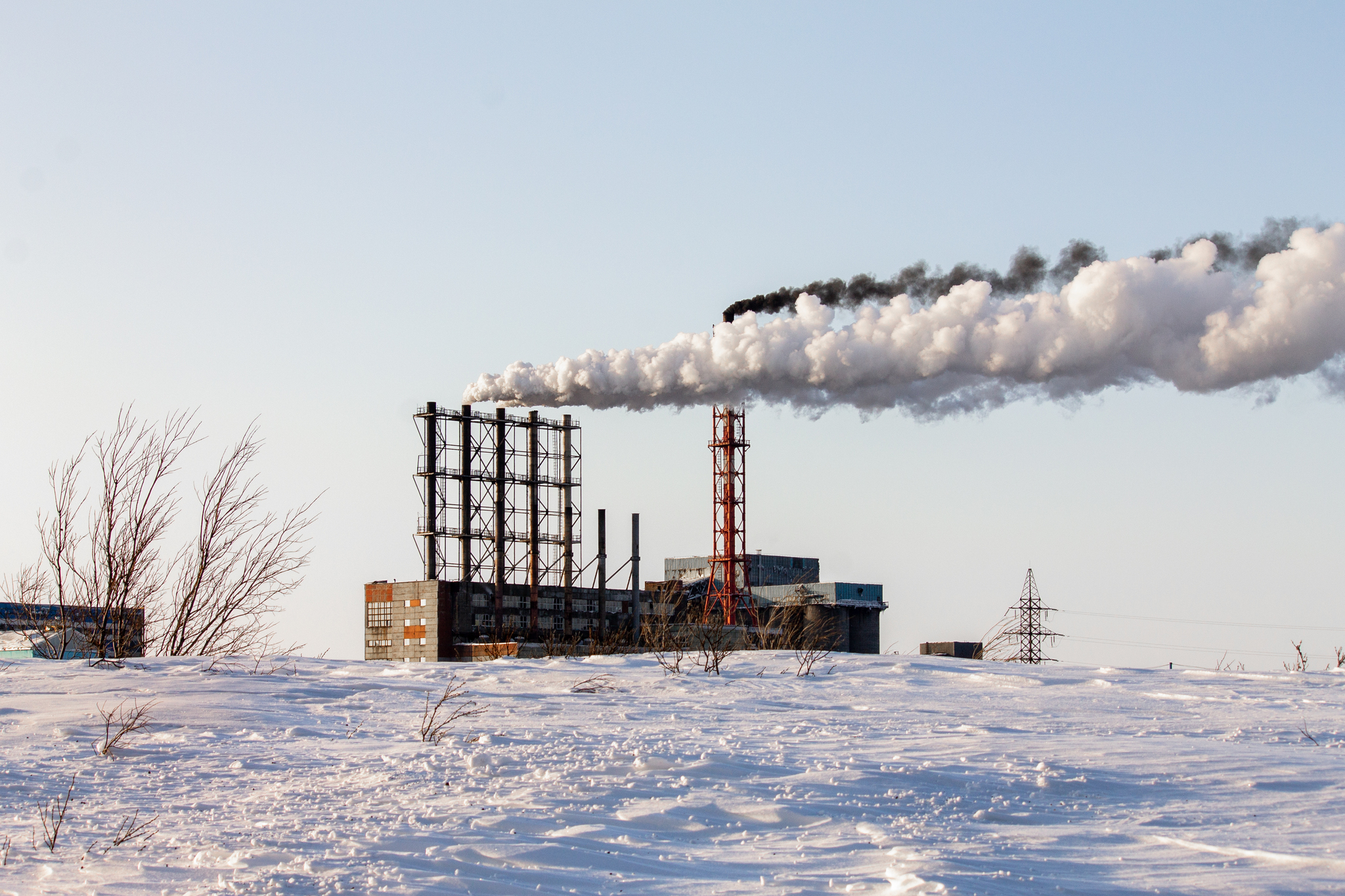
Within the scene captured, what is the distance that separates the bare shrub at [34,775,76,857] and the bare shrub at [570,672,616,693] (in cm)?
553

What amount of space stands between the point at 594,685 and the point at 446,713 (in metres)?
2.53

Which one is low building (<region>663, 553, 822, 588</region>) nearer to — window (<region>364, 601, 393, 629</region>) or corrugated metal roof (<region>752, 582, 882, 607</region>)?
corrugated metal roof (<region>752, 582, 882, 607</region>)

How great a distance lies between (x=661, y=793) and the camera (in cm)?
693

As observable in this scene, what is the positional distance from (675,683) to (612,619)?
182 ft

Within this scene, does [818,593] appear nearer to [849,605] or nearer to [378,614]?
[849,605]

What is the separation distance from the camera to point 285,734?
8836mm

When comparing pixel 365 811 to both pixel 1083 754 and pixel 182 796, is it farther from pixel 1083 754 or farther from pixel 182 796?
pixel 1083 754

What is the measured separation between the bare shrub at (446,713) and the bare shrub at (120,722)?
1.85 m

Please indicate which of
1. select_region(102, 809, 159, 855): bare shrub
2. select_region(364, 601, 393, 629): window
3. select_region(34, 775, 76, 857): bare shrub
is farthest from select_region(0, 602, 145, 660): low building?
select_region(364, 601, 393, 629): window

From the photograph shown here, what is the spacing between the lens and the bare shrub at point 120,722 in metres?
7.94

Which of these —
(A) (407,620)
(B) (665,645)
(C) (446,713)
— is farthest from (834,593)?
(C) (446,713)

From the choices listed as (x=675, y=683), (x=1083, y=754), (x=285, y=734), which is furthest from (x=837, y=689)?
(x=285, y=734)

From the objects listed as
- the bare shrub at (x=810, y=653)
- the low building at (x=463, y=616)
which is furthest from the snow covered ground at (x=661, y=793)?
the low building at (x=463, y=616)

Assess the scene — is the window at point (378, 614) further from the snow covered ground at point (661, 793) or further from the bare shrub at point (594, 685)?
the snow covered ground at point (661, 793)
